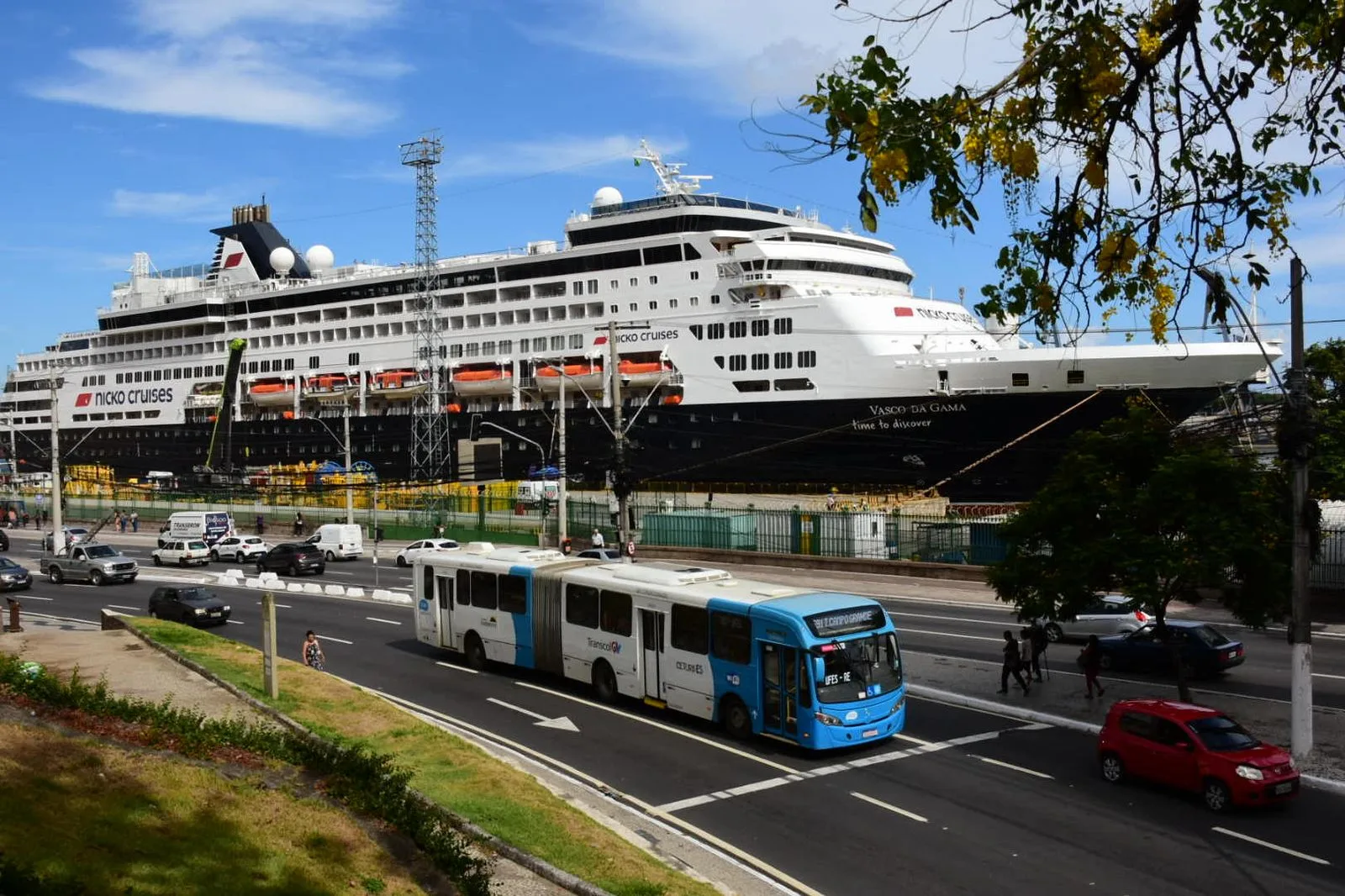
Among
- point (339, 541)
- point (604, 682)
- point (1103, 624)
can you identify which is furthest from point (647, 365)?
point (604, 682)

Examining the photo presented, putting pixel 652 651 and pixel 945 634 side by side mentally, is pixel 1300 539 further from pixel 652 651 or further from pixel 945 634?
pixel 945 634

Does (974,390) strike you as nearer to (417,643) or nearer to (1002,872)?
(417,643)

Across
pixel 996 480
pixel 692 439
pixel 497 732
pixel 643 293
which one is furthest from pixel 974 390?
pixel 497 732

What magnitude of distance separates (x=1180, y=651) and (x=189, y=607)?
919 inches

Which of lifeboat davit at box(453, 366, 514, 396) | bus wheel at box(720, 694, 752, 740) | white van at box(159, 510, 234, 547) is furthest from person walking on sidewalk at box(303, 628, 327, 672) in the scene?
lifeboat davit at box(453, 366, 514, 396)

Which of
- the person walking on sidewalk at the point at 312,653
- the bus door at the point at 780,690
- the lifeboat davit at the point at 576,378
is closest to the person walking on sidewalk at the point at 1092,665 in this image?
the bus door at the point at 780,690

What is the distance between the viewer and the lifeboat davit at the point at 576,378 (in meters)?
59.1

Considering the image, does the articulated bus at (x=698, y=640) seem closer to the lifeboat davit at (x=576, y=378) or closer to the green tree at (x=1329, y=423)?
the green tree at (x=1329, y=423)

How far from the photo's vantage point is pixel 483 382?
207 ft

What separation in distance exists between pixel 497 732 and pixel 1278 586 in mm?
12039

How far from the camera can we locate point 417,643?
2616cm

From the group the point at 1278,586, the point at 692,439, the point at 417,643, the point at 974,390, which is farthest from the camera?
the point at 692,439

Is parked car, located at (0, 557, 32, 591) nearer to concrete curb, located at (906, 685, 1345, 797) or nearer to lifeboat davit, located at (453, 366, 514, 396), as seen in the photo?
lifeboat davit, located at (453, 366, 514, 396)

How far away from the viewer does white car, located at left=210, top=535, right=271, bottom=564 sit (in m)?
47.3
